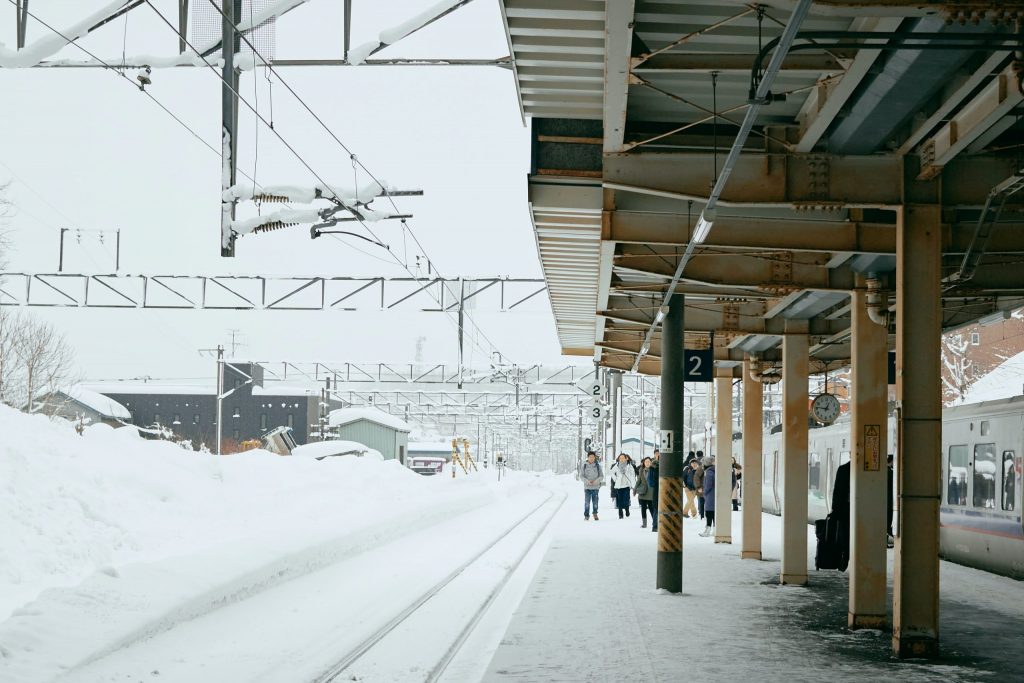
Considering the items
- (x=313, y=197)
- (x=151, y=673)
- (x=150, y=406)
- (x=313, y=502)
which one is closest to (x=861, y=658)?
(x=151, y=673)

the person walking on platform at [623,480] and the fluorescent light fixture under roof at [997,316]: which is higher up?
the fluorescent light fixture under roof at [997,316]

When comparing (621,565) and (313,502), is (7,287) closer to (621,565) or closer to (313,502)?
(313,502)

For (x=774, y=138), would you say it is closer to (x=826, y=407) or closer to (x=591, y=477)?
(x=826, y=407)

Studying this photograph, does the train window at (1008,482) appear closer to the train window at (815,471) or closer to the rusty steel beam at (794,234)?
the rusty steel beam at (794,234)

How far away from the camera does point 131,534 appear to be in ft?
56.0

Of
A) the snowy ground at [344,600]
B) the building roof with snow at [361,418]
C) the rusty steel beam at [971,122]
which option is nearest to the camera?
the rusty steel beam at [971,122]

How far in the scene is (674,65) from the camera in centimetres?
986

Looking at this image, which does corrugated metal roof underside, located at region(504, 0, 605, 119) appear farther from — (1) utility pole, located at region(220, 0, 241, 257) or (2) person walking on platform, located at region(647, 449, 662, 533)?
(2) person walking on platform, located at region(647, 449, 662, 533)

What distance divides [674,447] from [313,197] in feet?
23.6

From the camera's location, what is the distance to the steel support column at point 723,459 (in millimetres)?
26266

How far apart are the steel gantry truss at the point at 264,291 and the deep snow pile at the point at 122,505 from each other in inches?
245

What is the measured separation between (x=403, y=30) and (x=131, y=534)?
319 inches

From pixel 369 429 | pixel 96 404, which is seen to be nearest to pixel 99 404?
pixel 96 404

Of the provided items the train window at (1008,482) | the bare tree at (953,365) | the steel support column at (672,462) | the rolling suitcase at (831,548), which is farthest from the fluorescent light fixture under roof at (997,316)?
the bare tree at (953,365)
